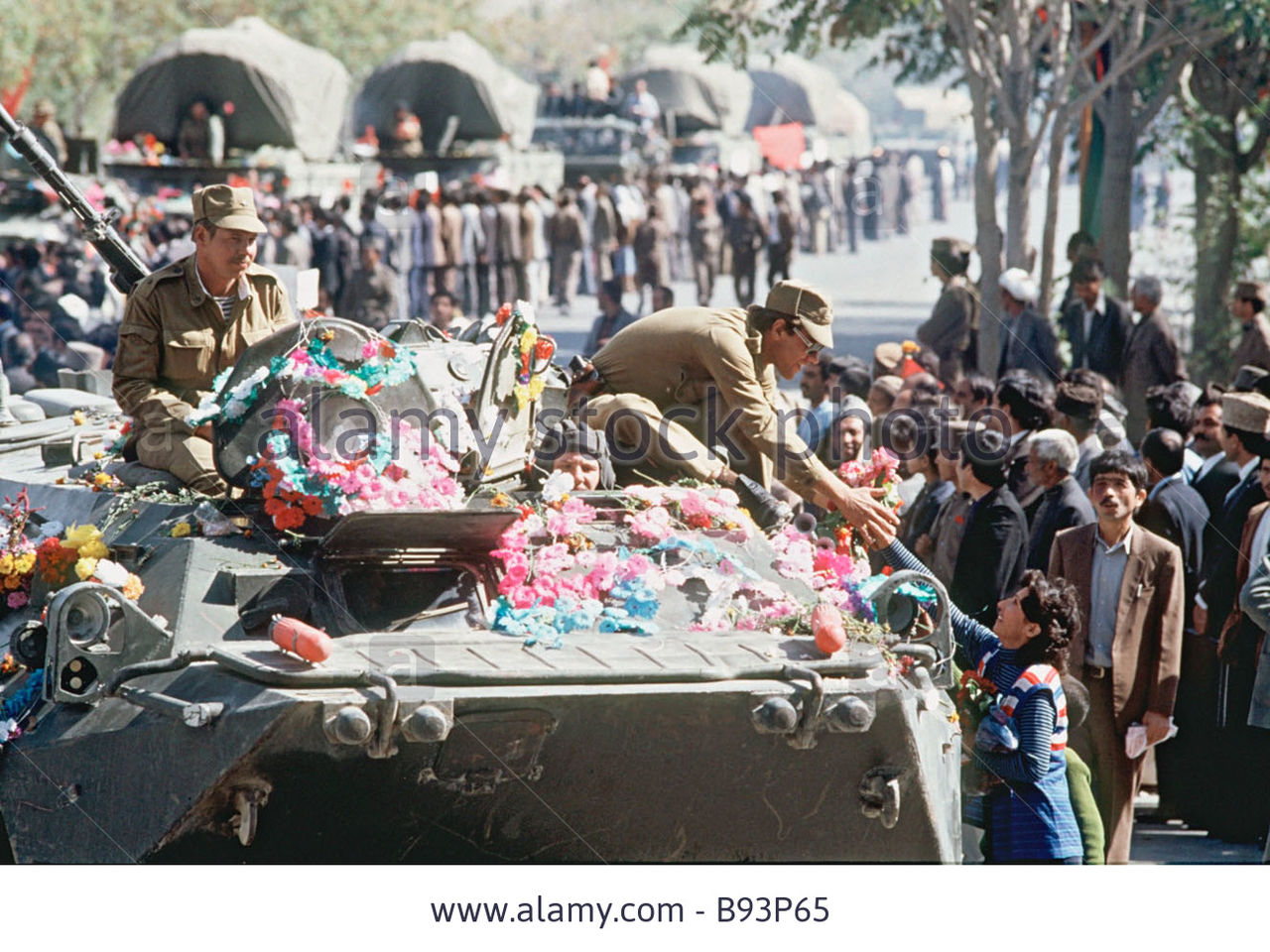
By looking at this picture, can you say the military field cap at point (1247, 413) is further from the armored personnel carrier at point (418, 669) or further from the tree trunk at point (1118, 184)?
the tree trunk at point (1118, 184)

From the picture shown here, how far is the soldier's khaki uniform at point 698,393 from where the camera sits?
896 centimetres

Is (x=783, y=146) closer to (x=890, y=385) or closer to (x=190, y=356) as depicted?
(x=890, y=385)

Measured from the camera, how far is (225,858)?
670 centimetres

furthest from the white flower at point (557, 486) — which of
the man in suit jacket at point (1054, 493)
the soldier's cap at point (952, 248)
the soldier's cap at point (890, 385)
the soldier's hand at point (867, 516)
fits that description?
the soldier's cap at point (952, 248)

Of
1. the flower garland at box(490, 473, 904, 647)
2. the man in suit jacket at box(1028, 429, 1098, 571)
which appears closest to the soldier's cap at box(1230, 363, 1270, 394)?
the man in suit jacket at box(1028, 429, 1098, 571)

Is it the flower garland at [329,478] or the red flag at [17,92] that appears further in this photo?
the red flag at [17,92]

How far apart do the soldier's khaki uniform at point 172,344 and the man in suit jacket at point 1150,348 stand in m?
7.42

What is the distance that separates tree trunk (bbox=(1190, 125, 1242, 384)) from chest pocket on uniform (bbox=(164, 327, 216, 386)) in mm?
12363

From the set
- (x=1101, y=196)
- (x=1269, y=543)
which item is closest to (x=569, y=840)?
(x=1269, y=543)

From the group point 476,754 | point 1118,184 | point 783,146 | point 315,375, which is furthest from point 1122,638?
point 783,146

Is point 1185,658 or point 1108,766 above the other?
point 1185,658

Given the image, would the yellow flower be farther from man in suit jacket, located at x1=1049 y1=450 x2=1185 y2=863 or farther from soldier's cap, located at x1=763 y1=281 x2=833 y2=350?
man in suit jacket, located at x1=1049 y1=450 x2=1185 y2=863

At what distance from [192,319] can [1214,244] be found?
522 inches

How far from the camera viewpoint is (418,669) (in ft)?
21.8
